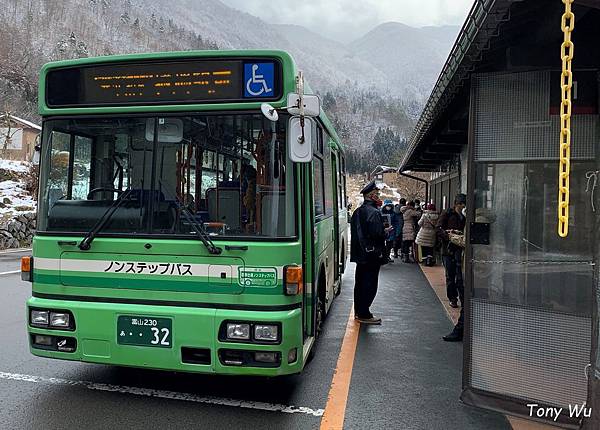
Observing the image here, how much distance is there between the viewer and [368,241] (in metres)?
7.26

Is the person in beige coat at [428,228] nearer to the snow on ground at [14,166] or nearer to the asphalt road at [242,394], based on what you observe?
the asphalt road at [242,394]

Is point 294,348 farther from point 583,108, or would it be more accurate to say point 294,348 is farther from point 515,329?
point 583,108

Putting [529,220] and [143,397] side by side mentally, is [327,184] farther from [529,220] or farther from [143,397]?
[143,397]

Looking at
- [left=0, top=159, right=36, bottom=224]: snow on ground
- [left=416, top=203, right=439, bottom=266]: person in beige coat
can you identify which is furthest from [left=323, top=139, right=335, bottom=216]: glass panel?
[left=0, top=159, right=36, bottom=224]: snow on ground

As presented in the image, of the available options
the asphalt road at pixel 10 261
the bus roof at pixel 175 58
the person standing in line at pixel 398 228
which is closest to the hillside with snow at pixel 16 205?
the asphalt road at pixel 10 261

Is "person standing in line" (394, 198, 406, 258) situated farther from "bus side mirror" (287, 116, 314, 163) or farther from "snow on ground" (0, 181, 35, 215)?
"snow on ground" (0, 181, 35, 215)

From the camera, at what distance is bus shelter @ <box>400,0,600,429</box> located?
4246mm

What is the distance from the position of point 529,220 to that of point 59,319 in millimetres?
3891

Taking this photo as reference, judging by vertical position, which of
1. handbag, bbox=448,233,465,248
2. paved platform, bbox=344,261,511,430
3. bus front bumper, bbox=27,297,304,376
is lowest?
paved platform, bbox=344,261,511,430

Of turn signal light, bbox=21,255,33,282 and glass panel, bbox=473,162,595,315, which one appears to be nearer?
glass panel, bbox=473,162,595,315

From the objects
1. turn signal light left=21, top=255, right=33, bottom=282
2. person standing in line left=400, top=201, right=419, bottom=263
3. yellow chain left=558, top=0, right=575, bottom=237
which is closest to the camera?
yellow chain left=558, top=0, right=575, bottom=237

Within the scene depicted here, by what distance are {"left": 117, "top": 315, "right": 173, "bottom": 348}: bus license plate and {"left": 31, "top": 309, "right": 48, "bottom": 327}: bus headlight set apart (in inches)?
26.8

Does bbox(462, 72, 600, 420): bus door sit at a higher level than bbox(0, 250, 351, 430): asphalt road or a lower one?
higher

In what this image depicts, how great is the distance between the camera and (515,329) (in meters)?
4.50
